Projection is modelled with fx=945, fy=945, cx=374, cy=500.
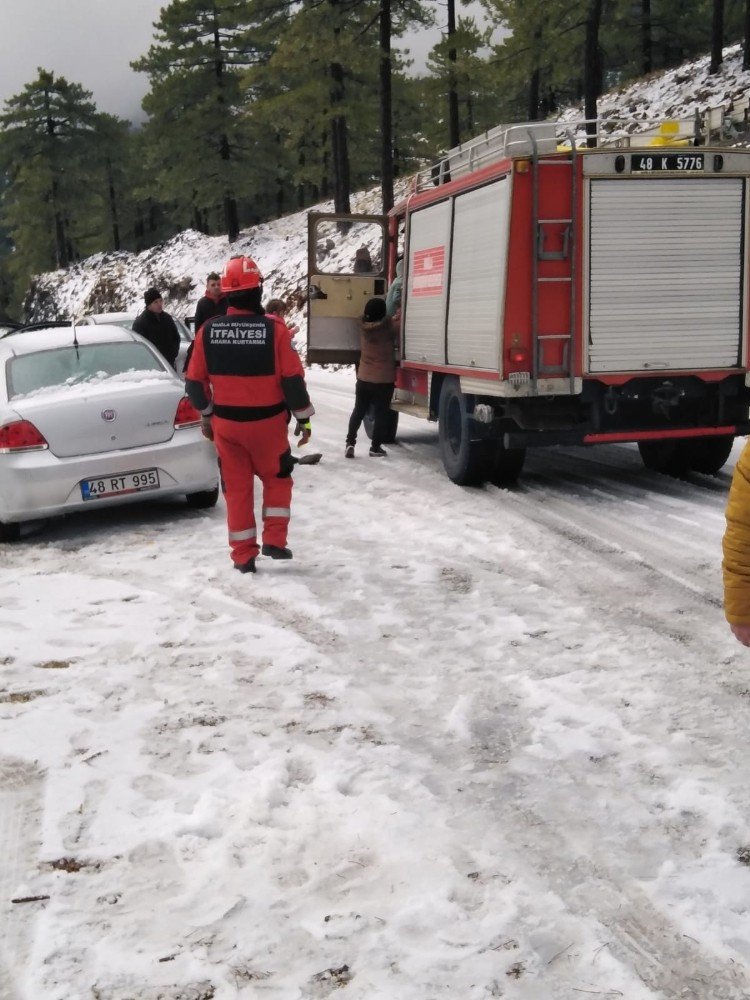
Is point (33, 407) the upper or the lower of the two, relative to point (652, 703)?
upper

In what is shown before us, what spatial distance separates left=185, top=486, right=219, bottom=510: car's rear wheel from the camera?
7.94 meters

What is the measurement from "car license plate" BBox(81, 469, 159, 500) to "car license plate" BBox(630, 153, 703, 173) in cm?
464

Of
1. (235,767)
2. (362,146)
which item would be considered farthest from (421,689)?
(362,146)

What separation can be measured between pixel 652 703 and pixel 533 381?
171 inches

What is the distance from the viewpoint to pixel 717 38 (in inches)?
1215

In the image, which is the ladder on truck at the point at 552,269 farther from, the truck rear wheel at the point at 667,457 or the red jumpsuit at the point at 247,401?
the red jumpsuit at the point at 247,401

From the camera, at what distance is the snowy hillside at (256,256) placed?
30.8 meters

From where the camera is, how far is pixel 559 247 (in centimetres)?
785

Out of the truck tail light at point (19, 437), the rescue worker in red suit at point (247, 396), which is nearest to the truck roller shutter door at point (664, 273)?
the rescue worker in red suit at point (247, 396)

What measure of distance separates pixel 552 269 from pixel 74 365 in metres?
4.00

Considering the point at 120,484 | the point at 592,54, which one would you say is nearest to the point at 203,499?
the point at 120,484

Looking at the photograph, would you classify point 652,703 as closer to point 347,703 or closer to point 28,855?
point 347,703

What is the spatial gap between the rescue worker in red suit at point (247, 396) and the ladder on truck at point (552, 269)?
260 centimetres

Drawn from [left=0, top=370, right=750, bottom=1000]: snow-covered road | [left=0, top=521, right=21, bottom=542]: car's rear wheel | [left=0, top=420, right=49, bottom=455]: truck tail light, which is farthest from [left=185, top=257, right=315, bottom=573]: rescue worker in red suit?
[left=0, top=521, right=21, bottom=542]: car's rear wheel
